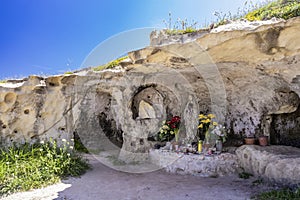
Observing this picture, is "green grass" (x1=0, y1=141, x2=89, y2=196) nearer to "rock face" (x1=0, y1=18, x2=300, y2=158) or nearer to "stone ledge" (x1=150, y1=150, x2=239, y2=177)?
"rock face" (x1=0, y1=18, x2=300, y2=158)

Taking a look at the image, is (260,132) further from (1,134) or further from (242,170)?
(1,134)

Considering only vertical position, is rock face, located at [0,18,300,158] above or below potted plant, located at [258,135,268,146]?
above

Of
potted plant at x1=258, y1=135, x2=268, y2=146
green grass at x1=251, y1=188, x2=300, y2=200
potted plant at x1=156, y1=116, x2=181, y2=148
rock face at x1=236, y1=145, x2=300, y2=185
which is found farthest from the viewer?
potted plant at x1=156, y1=116, x2=181, y2=148

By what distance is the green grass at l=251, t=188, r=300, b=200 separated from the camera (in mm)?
3681

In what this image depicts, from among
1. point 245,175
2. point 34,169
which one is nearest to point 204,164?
point 245,175

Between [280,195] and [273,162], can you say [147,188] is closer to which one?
[280,195]

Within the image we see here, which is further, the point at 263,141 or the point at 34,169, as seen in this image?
the point at 263,141

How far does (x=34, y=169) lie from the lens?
18.2 feet

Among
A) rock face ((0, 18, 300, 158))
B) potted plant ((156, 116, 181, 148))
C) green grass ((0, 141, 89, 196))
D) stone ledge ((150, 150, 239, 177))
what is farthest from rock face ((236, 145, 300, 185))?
green grass ((0, 141, 89, 196))

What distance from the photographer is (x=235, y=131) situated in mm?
7273

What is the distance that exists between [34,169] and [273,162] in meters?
5.48

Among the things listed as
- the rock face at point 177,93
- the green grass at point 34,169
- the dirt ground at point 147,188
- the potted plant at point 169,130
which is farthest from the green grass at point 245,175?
the green grass at point 34,169

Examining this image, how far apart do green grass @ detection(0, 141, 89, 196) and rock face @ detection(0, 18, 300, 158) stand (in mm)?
1785

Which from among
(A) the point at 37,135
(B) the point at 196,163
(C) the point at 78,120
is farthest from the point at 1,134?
(B) the point at 196,163
